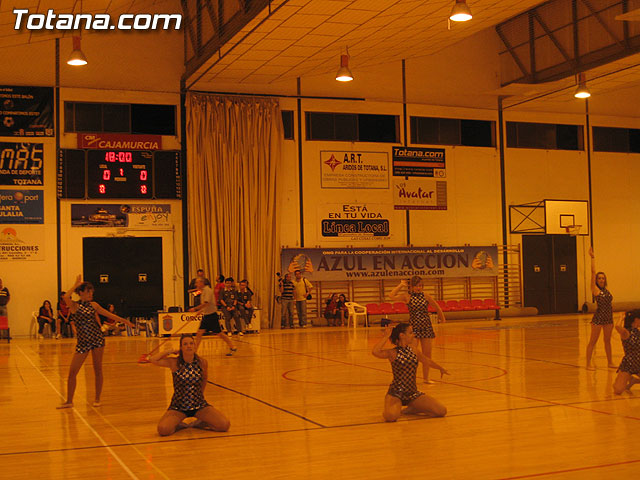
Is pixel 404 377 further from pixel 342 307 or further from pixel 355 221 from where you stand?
pixel 355 221

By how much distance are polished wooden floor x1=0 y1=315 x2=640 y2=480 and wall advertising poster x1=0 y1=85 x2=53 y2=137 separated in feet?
33.3

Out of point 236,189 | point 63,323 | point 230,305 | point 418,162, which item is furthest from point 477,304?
point 63,323

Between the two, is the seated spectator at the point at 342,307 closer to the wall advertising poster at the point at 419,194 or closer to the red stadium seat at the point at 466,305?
the wall advertising poster at the point at 419,194

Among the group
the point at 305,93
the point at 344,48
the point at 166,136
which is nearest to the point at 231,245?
the point at 166,136

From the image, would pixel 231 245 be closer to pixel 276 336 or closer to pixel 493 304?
pixel 276 336

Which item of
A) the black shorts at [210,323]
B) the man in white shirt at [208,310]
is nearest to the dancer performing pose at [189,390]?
the man in white shirt at [208,310]

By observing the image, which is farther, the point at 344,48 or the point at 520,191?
the point at 520,191

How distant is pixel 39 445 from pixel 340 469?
329 cm

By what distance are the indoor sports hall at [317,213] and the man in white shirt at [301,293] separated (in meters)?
0.15

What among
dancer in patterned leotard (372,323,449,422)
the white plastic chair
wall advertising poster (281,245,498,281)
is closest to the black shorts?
dancer in patterned leotard (372,323,449,422)

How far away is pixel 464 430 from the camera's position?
8281 millimetres

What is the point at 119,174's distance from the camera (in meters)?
24.6

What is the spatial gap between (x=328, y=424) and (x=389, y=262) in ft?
63.4

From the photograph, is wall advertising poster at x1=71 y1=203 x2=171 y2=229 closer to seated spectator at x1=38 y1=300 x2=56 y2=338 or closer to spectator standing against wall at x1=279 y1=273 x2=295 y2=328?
seated spectator at x1=38 y1=300 x2=56 y2=338
